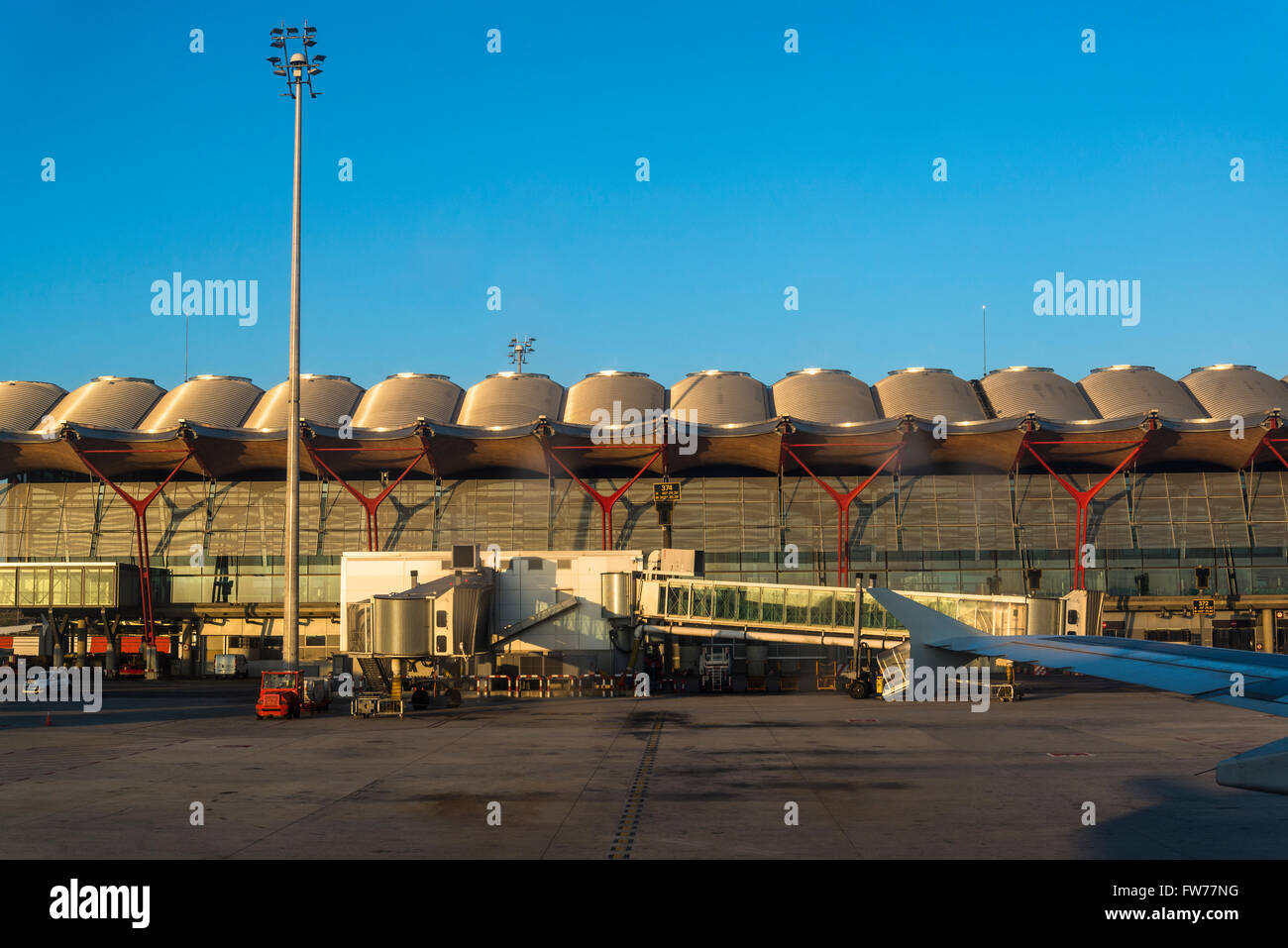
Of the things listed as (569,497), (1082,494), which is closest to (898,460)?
(1082,494)

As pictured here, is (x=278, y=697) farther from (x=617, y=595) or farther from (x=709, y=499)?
(x=709, y=499)

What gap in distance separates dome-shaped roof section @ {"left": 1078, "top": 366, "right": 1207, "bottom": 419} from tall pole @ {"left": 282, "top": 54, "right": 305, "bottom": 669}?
79.4 metres

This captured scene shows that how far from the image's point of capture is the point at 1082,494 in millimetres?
95812

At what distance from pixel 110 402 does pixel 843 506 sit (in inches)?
2852

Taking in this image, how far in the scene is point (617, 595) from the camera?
72750 mm

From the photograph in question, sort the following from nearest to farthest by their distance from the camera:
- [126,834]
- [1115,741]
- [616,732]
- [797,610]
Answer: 1. [126,834]
2. [1115,741]
3. [616,732]
4. [797,610]

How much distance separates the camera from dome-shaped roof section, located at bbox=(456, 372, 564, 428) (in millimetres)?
105375

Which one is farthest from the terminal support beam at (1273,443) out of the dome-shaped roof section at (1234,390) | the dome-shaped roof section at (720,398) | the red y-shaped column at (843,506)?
the dome-shaped roof section at (720,398)

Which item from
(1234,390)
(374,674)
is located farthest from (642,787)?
(1234,390)

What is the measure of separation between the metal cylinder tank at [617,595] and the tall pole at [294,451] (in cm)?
2252

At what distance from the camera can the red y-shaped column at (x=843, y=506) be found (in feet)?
308

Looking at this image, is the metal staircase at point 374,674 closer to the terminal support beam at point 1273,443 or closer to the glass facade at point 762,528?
the glass facade at point 762,528
